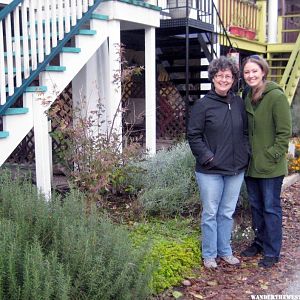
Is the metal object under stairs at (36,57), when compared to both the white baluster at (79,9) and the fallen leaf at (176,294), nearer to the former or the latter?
the white baluster at (79,9)

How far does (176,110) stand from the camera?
10.4 meters

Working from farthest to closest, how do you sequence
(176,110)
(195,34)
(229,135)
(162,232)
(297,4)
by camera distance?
(297,4) < (176,110) < (195,34) < (162,232) < (229,135)

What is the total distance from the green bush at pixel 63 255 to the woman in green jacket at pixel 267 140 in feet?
4.43

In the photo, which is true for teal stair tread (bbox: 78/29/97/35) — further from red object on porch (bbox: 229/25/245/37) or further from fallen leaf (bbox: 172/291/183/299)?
red object on porch (bbox: 229/25/245/37)

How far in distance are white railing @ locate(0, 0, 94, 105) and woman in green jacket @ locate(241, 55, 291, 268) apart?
2274mm

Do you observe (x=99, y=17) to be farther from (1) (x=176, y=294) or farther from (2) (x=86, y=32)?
(1) (x=176, y=294)

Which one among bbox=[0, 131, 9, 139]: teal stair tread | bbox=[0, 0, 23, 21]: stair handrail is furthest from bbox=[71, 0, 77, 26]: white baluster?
bbox=[0, 131, 9, 139]: teal stair tread

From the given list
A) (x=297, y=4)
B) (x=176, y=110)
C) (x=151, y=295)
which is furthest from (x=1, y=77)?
(x=297, y=4)

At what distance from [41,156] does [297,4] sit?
15.4m

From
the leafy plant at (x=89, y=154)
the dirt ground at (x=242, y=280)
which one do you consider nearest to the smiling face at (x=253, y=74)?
the leafy plant at (x=89, y=154)

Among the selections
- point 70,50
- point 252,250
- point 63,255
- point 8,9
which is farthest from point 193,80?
point 63,255

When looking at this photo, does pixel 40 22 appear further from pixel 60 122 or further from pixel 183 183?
pixel 183 183

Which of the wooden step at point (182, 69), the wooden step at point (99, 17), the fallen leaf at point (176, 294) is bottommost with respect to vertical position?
the fallen leaf at point (176, 294)

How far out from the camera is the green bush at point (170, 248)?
367 centimetres
